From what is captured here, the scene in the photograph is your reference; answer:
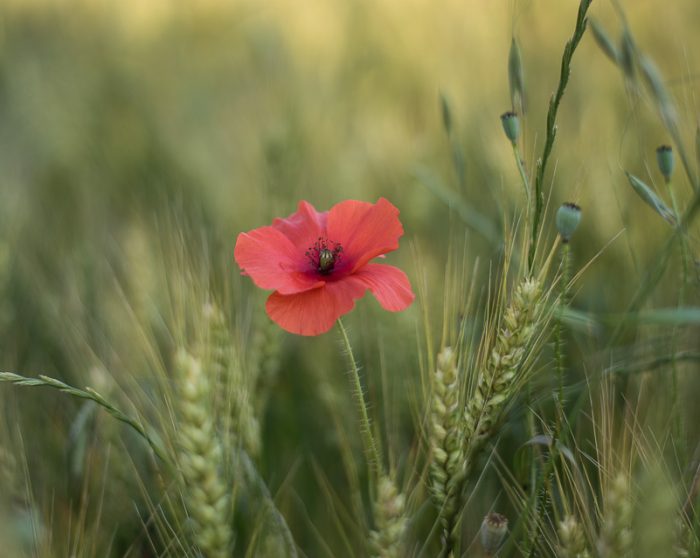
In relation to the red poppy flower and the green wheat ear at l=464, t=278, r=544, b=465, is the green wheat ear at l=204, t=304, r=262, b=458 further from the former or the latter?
the green wheat ear at l=464, t=278, r=544, b=465

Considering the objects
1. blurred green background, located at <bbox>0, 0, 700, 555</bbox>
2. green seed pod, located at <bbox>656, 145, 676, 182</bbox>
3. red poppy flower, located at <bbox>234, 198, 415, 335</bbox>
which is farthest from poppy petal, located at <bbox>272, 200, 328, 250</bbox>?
green seed pod, located at <bbox>656, 145, 676, 182</bbox>

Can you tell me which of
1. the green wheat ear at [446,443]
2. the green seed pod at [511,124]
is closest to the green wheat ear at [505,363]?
the green wheat ear at [446,443]

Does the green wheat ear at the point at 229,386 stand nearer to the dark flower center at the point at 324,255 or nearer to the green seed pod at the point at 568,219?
the dark flower center at the point at 324,255

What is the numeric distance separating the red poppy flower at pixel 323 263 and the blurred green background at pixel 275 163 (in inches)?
2.0

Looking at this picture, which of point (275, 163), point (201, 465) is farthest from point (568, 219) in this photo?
point (275, 163)

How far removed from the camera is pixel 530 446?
2.00 ft

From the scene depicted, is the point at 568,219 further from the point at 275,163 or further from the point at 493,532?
the point at 275,163

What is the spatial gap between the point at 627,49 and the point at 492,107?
0.73 metres

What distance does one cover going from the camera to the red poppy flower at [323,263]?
0.53m

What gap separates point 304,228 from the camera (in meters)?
0.64

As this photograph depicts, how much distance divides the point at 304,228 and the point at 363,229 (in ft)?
0.23

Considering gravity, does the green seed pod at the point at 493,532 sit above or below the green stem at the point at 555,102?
below

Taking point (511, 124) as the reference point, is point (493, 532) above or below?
below

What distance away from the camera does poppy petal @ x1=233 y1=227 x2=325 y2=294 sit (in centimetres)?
54
